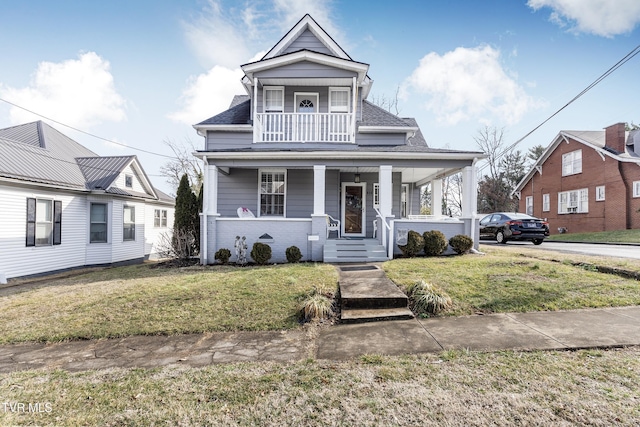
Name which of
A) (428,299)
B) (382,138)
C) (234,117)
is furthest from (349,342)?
(234,117)

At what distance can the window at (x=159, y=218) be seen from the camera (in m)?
16.9

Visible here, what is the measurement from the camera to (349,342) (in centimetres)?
386

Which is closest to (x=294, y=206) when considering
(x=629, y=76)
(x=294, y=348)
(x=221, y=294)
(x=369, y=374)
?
(x=221, y=294)

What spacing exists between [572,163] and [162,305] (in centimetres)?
2756

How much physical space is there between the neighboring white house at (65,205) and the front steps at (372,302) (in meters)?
11.0

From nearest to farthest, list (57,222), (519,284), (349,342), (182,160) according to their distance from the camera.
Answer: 1. (349,342)
2. (519,284)
3. (57,222)
4. (182,160)

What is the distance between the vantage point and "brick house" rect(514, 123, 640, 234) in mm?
17688

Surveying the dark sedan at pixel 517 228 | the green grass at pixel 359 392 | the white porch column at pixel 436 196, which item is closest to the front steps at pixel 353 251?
the white porch column at pixel 436 196

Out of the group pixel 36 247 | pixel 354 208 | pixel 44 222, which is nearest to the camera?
pixel 36 247

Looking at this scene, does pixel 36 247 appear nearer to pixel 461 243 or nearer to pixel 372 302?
pixel 372 302

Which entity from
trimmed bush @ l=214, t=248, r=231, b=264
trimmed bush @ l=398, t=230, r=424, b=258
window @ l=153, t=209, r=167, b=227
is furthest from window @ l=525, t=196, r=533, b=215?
window @ l=153, t=209, r=167, b=227

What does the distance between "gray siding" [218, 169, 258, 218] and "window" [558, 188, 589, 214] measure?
22950 mm

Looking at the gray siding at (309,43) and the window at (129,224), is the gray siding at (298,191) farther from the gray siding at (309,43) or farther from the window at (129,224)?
the window at (129,224)

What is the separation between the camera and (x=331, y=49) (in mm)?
11977
